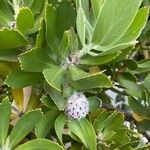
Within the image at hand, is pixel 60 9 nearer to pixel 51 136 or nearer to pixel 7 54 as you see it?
pixel 7 54

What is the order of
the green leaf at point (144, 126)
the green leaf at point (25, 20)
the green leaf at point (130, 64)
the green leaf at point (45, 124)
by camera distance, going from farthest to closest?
1. the green leaf at point (144, 126)
2. the green leaf at point (130, 64)
3. the green leaf at point (45, 124)
4. the green leaf at point (25, 20)

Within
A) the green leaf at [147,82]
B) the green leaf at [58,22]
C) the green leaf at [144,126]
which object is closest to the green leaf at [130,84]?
the green leaf at [147,82]

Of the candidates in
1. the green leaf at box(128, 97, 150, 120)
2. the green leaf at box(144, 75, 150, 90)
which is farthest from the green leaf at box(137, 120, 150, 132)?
the green leaf at box(144, 75, 150, 90)

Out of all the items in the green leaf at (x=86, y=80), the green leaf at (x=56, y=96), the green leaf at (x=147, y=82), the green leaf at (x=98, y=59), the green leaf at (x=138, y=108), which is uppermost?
the green leaf at (x=98, y=59)

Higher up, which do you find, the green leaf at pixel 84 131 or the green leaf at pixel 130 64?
the green leaf at pixel 130 64

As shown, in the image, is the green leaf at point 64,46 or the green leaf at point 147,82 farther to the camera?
the green leaf at point 147,82

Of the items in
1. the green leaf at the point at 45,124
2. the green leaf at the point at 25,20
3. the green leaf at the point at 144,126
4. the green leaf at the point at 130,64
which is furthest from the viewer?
the green leaf at the point at 144,126

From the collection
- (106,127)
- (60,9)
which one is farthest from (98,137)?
(60,9)

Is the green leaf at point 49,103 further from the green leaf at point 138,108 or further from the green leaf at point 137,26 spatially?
the green leaf at point 138,108

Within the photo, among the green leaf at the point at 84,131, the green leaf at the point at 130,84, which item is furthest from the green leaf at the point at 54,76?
the green leaf at the point at 130,84
